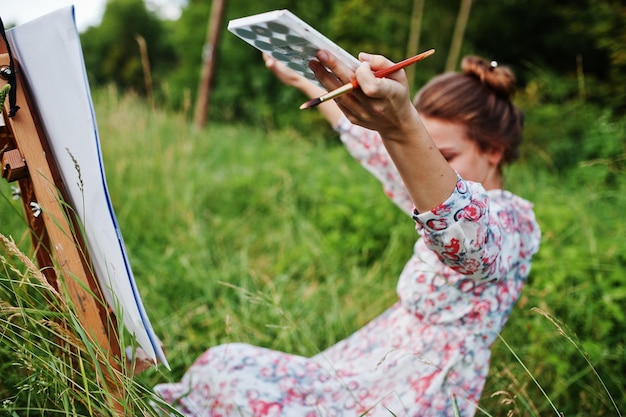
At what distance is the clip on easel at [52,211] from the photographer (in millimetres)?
894

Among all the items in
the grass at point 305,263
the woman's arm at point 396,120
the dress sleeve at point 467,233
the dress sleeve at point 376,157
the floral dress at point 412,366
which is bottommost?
the grass at point 305,263

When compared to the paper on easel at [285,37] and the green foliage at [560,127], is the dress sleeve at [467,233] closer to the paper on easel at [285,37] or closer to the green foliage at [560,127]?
the paper on easel at [285,37]

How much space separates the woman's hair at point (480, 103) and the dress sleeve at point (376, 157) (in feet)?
0.70

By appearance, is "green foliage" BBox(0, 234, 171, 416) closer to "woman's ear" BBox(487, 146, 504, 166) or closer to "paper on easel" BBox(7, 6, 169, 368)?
"paper on easel" BBox(7, 6, 169, 368)

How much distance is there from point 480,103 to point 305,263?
1707mm

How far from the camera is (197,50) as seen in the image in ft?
46.1

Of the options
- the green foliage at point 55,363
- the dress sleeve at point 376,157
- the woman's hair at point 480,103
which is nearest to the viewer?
the green foliage at point 55,363

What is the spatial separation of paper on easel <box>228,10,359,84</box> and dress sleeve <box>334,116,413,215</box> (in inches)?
33.4

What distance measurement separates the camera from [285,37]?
2.56ft

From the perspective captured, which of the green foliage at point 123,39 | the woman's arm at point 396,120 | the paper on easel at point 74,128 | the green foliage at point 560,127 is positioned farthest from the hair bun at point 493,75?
the green foliage at point 123,39

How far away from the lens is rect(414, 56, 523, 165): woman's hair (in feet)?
4.89

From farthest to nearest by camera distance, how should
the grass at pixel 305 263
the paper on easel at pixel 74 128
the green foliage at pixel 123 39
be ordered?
the green foliage at pixel 123 39, the grass at pixel 305 263, the paper on easel at pixel 74 128

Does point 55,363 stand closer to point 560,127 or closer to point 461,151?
point 461,151

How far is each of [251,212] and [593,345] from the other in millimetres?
2283
